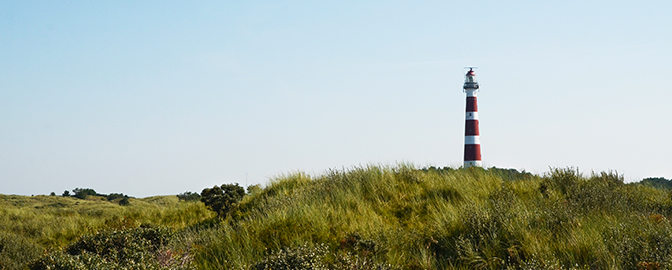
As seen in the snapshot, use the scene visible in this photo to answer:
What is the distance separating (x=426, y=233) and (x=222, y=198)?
411 inches

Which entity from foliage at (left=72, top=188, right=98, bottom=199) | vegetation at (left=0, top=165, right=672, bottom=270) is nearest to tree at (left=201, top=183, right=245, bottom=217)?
vegetation at (left=0, top=165, right=672, bottom=270)

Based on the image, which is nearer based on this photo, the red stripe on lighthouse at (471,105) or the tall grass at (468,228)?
the tall grass at (468,228)

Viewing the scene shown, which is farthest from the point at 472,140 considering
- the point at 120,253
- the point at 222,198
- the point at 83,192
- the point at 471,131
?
the point at 83,192

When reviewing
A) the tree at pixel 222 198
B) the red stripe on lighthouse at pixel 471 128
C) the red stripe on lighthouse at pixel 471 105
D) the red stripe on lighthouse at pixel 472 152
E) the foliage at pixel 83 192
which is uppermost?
the red stripe on lighthouse at pixel 471 105

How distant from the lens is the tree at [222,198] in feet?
60.1

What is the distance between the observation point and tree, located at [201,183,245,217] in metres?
18.3

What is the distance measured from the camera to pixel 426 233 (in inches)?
387

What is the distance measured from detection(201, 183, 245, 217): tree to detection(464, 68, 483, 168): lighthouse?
23436mm

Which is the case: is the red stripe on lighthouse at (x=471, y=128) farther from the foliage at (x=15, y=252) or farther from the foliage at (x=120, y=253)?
the foliage at (x=15, y=252)

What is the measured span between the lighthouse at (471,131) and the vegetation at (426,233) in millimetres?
23161

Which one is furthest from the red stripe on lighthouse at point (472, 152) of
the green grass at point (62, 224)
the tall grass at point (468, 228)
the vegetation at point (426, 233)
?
the tall grass at point (468, 228)

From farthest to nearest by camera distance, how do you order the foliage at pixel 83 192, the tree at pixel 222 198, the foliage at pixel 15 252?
the foliage at pixel 83 192 < the tree at pixel 222 198 < the foliage at pixel 15 252

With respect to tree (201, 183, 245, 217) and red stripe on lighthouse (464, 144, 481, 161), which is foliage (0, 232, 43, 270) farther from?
red stripe on lighthouse (464, 144, 481, 161)

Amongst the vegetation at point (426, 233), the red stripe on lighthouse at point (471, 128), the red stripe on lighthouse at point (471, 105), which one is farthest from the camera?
the red stripe on lighthouse at point (471, 105)
